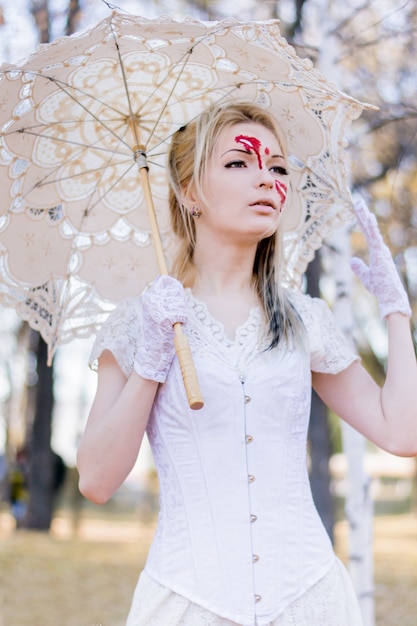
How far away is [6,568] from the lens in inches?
328

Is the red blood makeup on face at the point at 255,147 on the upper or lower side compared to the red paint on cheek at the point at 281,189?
upper

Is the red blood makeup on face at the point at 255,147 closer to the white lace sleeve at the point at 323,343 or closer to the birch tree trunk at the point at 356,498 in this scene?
the white lace sleeve at the point at 323,343

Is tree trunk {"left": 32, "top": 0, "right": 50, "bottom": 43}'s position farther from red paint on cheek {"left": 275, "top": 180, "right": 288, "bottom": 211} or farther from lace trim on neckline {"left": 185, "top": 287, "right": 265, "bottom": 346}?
lace trim on neckline {"left": 185, "top": 287, "right": 265, "bottom": 346}

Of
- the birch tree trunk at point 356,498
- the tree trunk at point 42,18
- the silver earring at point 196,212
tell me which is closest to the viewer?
the silver earring at point 196,212

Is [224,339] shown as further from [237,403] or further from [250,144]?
[250,144]

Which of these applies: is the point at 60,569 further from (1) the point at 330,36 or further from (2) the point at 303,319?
(2) the point at 303,319

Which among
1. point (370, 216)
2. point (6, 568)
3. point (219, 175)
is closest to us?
point (219, 175)

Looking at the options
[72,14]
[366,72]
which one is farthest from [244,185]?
[366,72]

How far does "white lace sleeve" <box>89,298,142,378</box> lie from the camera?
90.7 inches

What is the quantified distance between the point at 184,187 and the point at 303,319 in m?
0.57

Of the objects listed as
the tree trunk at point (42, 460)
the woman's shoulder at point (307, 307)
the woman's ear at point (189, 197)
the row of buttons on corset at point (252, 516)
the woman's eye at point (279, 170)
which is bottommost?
the row of buttons on corset at point (252, 516)

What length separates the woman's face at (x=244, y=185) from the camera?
2.32 m

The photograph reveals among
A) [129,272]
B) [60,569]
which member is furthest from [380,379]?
[129,272]

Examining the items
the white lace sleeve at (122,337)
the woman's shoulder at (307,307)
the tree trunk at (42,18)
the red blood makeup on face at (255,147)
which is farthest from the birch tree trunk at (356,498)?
the tree trunk at (42,18)
